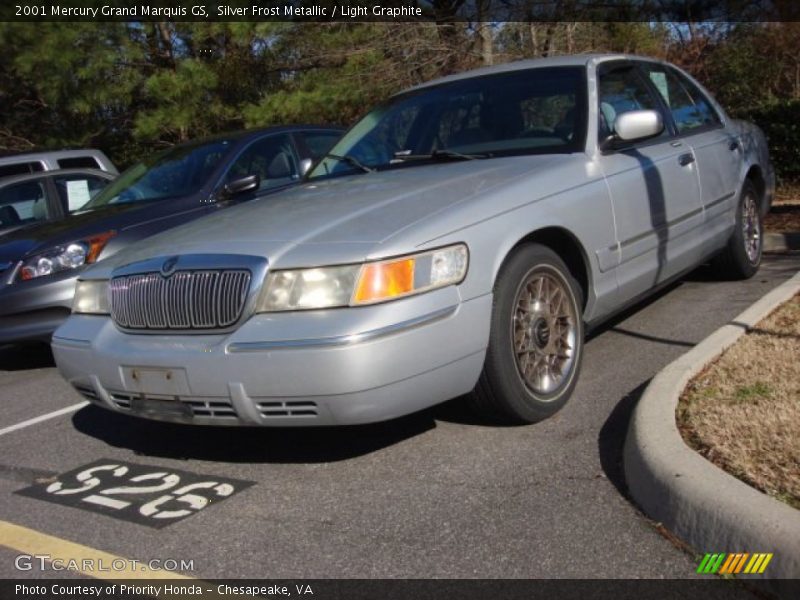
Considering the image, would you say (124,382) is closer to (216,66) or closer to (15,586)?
(15,586)

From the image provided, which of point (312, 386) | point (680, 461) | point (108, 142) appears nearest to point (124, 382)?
point (312, 386)

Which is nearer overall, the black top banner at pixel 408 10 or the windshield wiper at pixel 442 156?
the windshield wiper at pixel 442 156

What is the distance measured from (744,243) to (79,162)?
7.83 m

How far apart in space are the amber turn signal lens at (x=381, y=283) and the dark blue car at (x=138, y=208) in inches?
107

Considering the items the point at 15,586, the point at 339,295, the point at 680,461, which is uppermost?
the point at 339,295

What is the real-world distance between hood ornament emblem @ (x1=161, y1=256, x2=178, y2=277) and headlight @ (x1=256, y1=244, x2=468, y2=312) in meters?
0.52

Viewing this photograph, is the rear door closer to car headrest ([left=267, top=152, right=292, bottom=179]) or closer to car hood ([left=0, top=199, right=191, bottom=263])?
car headrest ([left=267, top=152, right=292, bottom=179])

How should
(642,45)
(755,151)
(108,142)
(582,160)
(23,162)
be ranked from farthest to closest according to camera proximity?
(108,142)
(642,45)
(23,162)
(755,151)
(582,160)

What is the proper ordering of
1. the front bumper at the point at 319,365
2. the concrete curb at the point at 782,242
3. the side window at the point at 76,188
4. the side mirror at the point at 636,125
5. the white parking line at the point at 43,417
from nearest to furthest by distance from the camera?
the front bumper at the point at 319,365, the side mirror at the point at 636,125, the white parking line at the point at 43,417, the concrete curb at the point at 782,242, the side window at the point at 76,188

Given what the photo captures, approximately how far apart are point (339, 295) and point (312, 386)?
37cm

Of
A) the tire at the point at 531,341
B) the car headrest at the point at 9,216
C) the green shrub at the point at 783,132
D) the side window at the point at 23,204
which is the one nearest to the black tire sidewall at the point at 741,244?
the tire at the point at 531,341

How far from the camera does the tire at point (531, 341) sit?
12.7 feet

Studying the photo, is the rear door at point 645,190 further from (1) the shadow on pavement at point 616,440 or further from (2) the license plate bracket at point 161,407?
(2) the license plate bracket at point 161,407

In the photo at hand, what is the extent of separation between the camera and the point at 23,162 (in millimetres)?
10211
